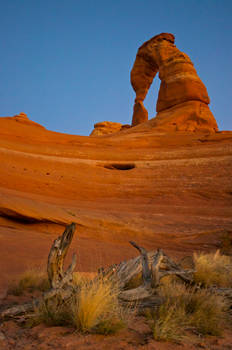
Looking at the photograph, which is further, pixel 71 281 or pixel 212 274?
pixel 212 274

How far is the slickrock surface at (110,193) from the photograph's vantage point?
8.59 m

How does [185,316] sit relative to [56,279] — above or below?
below

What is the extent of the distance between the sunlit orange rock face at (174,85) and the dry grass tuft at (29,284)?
22.6 metres

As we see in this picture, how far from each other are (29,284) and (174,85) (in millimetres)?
29579

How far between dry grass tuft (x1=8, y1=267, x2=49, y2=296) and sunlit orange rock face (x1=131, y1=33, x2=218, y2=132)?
22.6 m

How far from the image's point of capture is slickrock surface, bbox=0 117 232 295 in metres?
8.59

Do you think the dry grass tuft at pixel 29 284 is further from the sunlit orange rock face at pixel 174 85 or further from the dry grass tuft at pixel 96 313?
the sunlit orange rock face at pixel 174 85

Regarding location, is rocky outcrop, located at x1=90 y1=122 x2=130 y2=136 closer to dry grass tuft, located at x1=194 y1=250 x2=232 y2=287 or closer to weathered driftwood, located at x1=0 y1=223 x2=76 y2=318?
dry grass tuft, located at x1=194 y1=250 x2=232 y2=287

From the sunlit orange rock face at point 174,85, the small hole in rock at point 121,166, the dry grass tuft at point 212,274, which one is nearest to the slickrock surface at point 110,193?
the small hole in rock at point 121,166

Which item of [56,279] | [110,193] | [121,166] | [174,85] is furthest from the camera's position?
[174,85]

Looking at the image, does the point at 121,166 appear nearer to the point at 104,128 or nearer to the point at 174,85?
the point at 174,85

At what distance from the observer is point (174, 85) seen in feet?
99.2

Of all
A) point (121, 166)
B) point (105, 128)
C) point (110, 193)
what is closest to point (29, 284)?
point (110, 193)

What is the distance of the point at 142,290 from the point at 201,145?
1854cm
